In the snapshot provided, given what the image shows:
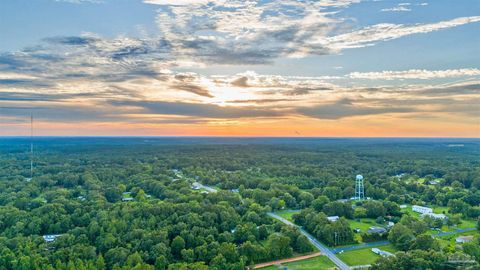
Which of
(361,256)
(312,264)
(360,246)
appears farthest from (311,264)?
(360,246)

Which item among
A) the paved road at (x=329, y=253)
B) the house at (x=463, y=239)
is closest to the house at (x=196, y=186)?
the paved road at (x=329, y=253)

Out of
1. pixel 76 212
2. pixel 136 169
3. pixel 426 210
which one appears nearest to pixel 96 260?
pixel 76 212

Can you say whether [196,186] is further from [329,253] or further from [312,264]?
[312,264]

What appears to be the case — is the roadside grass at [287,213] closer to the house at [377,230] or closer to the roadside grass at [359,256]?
the house at [377,230]

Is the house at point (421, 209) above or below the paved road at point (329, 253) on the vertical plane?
above

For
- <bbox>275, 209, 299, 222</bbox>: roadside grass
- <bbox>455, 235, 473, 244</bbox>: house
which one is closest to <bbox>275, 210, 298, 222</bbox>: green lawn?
<bbox>275, 209, 299, 222</bbox>: roadside grass

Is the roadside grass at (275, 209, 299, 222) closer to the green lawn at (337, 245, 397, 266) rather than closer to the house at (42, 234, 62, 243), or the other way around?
the green lawn at (337, 245, 397, 266)
